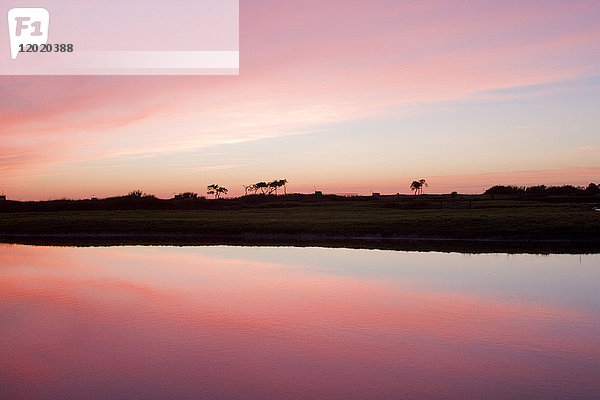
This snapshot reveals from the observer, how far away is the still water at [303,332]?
32.3 feet

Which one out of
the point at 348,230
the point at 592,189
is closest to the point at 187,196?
the point at 348,230

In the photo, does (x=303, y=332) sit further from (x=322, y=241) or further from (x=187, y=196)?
(x=187, y=196)

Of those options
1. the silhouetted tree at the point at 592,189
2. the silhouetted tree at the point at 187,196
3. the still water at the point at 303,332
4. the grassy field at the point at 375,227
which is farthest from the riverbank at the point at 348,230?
the silhouetted tree at the point at 592,189

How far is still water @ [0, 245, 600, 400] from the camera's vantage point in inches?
388

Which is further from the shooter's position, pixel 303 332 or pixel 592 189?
pixel 592 189

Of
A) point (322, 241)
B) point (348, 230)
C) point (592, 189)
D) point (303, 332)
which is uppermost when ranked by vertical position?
point (592, 189)

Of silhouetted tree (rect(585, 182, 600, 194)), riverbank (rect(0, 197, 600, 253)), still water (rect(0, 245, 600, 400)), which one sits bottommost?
still water (rect(0, 245, 600, 400))

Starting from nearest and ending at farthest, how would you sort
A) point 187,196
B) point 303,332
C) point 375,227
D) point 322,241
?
point 303,332, point 322,241, point 375,227, point 187,196

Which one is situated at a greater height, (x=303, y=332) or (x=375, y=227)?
(x=375, y=227)

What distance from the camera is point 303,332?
1359 centimetres

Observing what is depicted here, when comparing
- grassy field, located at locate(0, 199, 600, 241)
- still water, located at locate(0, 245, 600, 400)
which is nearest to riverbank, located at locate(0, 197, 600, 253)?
grassy field, located at locate(0, 199, 600, 241)

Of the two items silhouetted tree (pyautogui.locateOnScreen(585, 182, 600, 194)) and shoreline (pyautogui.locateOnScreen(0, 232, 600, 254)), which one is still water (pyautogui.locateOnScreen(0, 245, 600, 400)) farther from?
silhouetted tree (pyautogui.locateOnScreen(585, 182, 600, 194))

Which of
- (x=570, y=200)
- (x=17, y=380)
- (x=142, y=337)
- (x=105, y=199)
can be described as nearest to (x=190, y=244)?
(x=142, y=337)

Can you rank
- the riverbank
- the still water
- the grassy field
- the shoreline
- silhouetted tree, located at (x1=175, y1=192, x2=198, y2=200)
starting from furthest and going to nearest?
A: silhouetted tree, located at (x1=175, y1=192, x2=198, y2=200)
the grassy field
the riverbank
the shoreline
the still water
